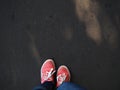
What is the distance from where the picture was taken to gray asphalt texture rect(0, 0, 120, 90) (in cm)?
207

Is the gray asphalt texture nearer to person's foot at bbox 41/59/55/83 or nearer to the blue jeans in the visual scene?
person's foot at bbox 41/59/55/83

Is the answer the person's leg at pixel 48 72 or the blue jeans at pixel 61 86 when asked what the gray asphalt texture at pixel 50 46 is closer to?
the person's leg at pixel 48 72

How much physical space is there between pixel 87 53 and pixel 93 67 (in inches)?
5.2

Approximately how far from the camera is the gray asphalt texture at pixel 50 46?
207 centimetres

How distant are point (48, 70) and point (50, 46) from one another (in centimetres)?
22

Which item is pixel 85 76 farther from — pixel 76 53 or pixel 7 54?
pixel 7 54

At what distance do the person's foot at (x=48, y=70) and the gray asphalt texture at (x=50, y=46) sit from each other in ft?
0.14

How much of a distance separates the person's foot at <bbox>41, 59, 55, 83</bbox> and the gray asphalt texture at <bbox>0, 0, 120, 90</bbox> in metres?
0.04

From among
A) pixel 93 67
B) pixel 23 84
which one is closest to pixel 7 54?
pixel 23 84

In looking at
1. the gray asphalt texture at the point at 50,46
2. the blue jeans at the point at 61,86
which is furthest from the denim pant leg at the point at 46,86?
the gray asphalt texture at the point at 50,46

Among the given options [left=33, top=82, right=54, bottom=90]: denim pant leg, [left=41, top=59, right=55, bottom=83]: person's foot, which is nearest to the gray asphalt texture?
[left=41, top=59, right=55, bottom=83]: person's foot

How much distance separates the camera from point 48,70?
2146 millimetres

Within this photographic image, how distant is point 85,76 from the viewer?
208 centimetres

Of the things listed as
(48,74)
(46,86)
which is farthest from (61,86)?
(48,74)
